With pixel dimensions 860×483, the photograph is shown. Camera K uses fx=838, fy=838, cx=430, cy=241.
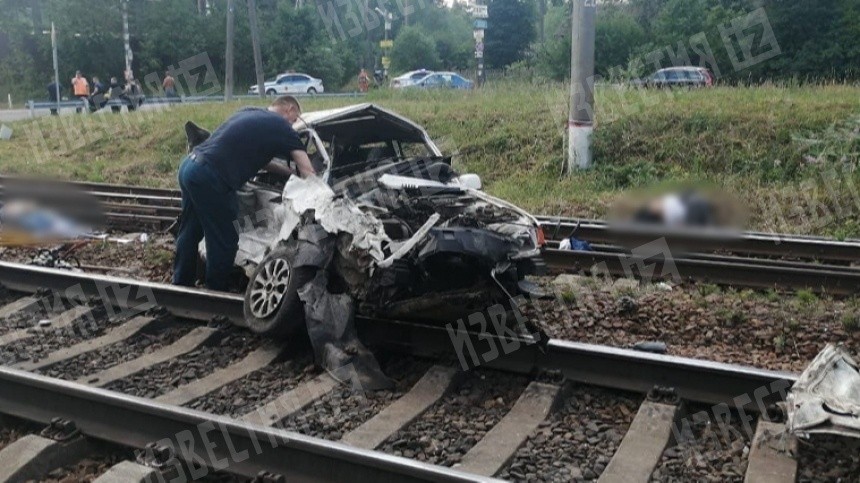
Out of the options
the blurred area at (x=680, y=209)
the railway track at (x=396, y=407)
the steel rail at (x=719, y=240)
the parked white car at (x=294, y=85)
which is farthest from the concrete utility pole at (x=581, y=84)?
the parked white car at (x=294, y=85)

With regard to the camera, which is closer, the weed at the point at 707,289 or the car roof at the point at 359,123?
the car roof at the point at 359,123

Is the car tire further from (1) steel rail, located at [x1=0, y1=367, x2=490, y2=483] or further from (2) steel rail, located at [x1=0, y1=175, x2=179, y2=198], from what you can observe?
(2) steel rail, located at [x1=0, y1=175, x2=179, y2=198]

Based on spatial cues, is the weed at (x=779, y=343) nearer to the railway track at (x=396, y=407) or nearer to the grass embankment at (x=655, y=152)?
the railway track at (x=396, y=407)

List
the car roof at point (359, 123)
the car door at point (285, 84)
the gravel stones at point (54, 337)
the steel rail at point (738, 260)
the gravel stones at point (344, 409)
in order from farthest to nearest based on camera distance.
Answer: the car door at point (285, 84) → the steel rail at point (738, 260) → the car roof at point (359, 123) → the gravel stones at point (54, 337) → the gravel stones at point (344, 409)

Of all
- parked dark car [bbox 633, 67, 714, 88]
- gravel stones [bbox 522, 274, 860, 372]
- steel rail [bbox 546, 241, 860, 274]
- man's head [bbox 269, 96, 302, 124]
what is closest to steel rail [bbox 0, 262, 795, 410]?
gravel stones [bbox 522, 274, 860, 372]

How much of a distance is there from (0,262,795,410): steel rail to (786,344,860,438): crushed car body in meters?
0.25

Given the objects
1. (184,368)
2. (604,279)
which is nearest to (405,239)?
(184,368)

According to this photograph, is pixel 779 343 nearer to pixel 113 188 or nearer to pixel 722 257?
pixel 722 257

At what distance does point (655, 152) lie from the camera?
1340 cm

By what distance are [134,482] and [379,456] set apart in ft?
3.76

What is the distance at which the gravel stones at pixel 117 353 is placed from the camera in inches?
217

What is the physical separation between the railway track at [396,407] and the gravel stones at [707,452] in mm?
11

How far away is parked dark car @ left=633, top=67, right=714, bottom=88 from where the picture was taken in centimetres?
1751

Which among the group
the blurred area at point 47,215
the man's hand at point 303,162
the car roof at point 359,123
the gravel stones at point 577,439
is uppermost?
the car roof at point 359,123
